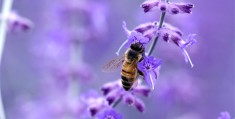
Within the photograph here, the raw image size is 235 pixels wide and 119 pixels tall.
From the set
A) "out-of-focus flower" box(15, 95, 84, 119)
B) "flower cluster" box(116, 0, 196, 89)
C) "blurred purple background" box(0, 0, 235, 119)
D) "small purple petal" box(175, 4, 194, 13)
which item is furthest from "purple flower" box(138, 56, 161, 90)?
"blurred purple background" box(0, 0, 235, 119)

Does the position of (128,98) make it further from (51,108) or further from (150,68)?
(51,108)

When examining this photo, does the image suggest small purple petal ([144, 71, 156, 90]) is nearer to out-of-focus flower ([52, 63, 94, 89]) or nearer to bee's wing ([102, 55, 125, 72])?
bee's wing ([102, 55, 125, 72])

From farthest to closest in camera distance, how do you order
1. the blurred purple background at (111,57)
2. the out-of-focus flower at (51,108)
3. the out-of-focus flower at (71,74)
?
the blurred purple background at (111,57)
the out-of-focus flower at (71,74)
the out-of-focus flower at (51,108)

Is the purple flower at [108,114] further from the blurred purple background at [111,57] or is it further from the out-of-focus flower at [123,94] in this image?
the blurred purple background at [111,57]

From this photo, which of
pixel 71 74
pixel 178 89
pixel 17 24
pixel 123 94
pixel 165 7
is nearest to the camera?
pixel 165 7

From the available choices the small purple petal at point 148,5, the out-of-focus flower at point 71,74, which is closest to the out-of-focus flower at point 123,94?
the small purple petal at point 148,5

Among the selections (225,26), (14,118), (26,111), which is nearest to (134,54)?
(26,111)

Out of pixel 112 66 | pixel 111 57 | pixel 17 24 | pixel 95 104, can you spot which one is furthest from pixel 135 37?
pixel 111 57
